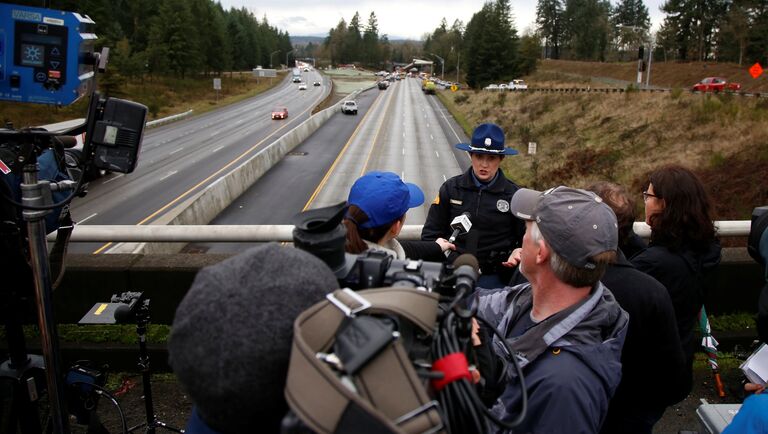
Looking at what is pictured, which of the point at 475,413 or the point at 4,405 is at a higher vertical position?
the point at 475,413

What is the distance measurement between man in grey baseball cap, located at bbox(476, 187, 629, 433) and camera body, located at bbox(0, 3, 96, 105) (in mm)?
2870

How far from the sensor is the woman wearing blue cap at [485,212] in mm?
4258

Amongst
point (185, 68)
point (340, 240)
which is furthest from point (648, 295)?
point (185, 68)

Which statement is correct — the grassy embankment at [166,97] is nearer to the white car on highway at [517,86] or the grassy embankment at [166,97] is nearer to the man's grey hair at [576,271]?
the white car on highway at [517,86]

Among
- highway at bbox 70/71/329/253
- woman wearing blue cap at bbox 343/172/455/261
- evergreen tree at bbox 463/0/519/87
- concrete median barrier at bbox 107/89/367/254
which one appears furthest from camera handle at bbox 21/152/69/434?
evergreen tree at bbox 463/0/519/87

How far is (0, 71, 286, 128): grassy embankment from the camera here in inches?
1845

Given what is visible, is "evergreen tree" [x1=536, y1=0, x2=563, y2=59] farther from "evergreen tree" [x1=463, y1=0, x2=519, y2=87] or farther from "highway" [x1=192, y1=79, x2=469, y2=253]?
"highway" [x1=192, y1=79, x2=469, y2=253]

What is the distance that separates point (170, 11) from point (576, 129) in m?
76.2

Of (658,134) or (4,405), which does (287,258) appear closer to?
(4,405)

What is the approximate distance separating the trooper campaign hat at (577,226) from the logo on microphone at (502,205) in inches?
79.6

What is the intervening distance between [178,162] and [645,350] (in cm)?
4066

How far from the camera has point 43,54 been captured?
3365 mm

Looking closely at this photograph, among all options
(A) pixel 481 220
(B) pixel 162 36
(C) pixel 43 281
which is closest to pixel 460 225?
(A) pixel 481 220

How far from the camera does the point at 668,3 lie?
9994cm
